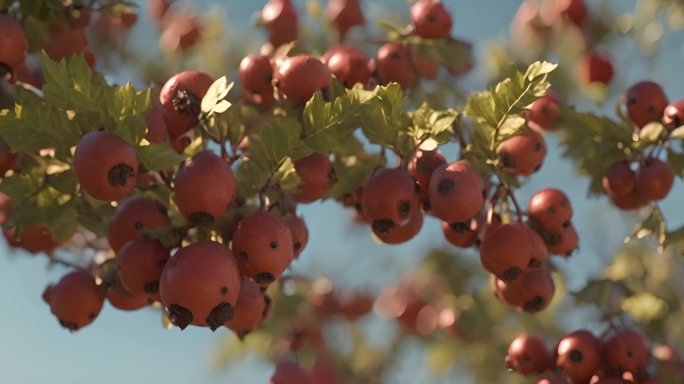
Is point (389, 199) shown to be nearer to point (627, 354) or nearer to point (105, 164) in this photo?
point (105, 164)

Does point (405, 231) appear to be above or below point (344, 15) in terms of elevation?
below

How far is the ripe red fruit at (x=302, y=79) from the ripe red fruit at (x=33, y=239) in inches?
57.6

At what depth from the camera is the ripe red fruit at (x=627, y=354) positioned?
4289 millimetres

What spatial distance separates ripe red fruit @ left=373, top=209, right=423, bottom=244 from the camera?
395cm

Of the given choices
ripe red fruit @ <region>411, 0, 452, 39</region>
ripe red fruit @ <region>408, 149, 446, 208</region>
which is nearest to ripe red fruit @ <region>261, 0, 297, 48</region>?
ripe red fruit @ <region>411, 0, 452, 39</region>

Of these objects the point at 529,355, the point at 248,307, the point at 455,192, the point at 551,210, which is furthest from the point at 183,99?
the point at 529,355

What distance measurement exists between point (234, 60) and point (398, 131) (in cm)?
336

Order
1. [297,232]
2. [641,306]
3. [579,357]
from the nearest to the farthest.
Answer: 1. [297,232]
2. [579,357]
3. [641,306]

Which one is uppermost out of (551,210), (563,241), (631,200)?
(551,210)

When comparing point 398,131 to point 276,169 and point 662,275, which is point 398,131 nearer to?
point 276,169

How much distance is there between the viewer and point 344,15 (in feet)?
19.2

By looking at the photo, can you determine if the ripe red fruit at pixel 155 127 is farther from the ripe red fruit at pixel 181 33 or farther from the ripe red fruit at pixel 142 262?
the ripe red fruit at pixel 181 33

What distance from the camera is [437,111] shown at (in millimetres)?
3762

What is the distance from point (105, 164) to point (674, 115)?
3.02 metres
